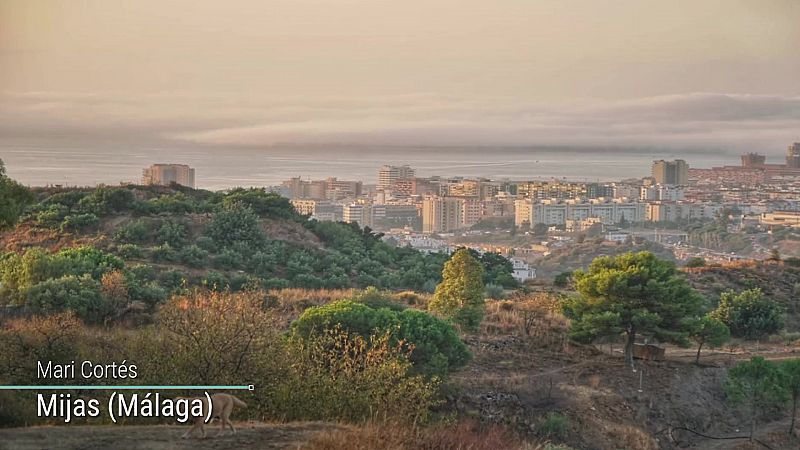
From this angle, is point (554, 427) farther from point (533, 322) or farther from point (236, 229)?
point (236, 229)

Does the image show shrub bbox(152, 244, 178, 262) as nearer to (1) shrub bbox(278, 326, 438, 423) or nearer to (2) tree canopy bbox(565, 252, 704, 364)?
(2) tree canopy bbox(565, 252, 704, 364)

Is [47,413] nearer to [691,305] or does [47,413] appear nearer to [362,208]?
[691,305]

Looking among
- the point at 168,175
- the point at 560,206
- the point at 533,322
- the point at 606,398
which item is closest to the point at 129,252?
A: the point at 168,175

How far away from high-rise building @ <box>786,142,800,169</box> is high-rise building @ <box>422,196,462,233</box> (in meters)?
11.5

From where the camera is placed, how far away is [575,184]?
34.9 m

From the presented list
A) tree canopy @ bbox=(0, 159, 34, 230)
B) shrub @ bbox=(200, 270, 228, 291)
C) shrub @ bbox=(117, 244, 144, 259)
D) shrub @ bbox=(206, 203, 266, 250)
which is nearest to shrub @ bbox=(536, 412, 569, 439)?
tree canopy @ bbox=(0, 159, 34, 230)

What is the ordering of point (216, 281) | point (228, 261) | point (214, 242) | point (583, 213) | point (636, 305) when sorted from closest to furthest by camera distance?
1. point (636, 305)
2. point (216, 281)
3. point (228, 261)
4. point (214, 242)
5. point (583, 213)

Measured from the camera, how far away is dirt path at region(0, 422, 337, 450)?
501 centimetres

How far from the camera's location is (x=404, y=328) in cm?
921

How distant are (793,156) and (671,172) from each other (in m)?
4.41

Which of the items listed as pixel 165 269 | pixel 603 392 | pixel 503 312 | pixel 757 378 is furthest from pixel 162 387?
pixel 165 269

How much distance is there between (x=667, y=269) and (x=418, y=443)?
6871 mm

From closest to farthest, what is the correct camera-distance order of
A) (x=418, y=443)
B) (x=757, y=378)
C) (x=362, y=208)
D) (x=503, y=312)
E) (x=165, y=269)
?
(x=418, y=443) < (x=757, y=378) < (x=503, y=312) < (x=165, y=269) < (x=362, y=208)

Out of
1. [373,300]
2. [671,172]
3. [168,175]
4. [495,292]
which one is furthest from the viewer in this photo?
[671,172]
